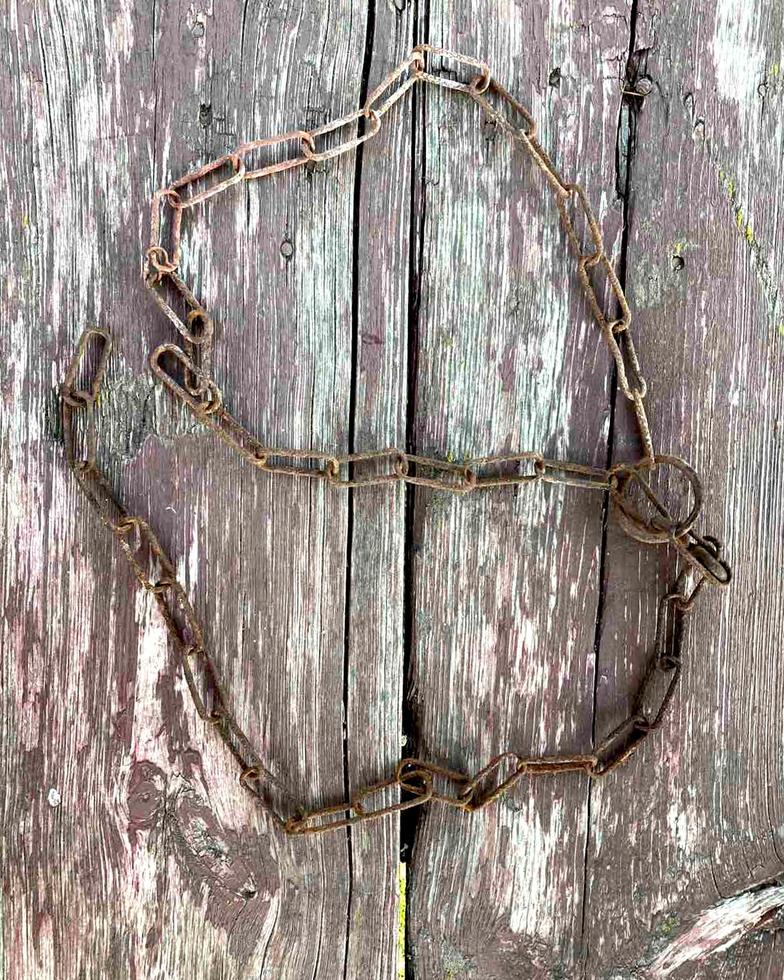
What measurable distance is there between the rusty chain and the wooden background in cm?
3

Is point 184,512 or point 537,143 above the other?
point 537,143

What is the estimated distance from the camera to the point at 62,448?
4.76 ft

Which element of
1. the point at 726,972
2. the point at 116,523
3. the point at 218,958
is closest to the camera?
the point at 116,523

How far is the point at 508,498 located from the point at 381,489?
220mm

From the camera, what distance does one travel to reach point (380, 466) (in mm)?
1502

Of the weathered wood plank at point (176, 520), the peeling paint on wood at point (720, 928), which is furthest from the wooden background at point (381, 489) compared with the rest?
the peeling paint on wood at point (720, 928)

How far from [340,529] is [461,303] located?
17.0 inches

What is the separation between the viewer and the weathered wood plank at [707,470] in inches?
60.3

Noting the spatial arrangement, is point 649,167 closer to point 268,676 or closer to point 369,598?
point 369,598

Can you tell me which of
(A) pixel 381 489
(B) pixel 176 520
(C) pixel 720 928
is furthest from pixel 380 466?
(C) pixel 720 928

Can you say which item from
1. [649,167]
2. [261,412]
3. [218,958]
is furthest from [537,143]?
[218,958]

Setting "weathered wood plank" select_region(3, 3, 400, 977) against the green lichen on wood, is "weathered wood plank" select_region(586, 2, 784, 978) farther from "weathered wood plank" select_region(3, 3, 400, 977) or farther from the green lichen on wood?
"weathered wood plank" select_region(3, 3, 400, 977)

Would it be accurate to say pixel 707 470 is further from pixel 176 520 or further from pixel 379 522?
pixel 176 520

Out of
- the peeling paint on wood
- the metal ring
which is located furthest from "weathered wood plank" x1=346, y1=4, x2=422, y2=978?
the peeling paint on wood
